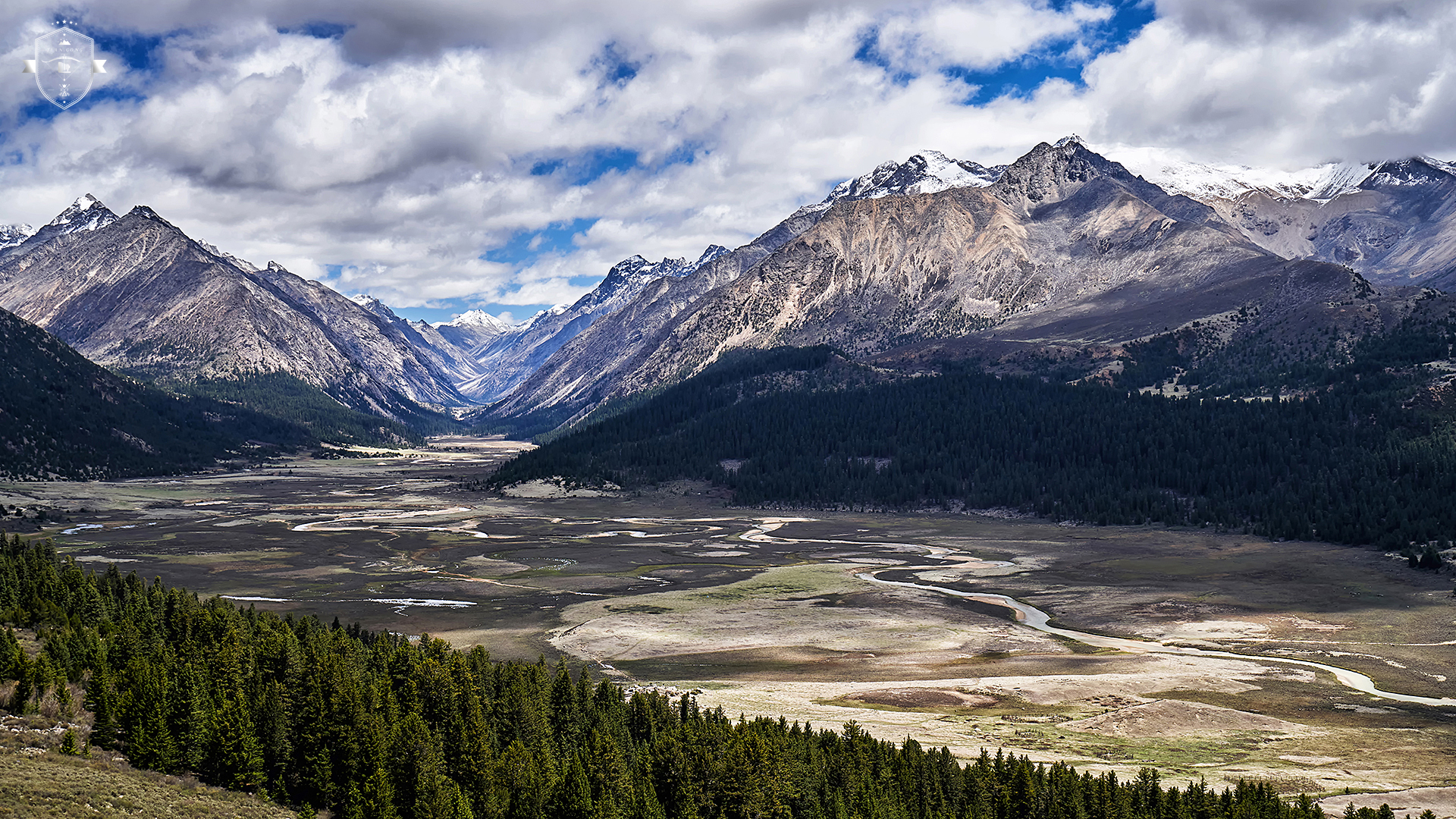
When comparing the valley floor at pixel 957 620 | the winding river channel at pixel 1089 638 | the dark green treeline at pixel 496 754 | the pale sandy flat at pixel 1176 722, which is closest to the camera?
the dark green treeline at pixel 496 754

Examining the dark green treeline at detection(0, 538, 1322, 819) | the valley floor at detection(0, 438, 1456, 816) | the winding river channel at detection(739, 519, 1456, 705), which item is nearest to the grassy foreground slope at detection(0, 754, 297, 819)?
the dark green treeline at detection(0, 538, 1322, 819)

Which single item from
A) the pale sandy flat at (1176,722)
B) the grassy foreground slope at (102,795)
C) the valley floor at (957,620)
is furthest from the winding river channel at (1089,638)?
the grassy foreground slope at (102,795)

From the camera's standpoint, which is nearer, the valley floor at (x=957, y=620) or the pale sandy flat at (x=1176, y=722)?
the valley floor at (x=957, y=620)

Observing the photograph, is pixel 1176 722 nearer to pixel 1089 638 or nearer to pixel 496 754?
pixel 1089 638

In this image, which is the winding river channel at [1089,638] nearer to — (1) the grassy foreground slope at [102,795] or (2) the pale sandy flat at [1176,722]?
(2) the pale sandy flat at [1176,722]

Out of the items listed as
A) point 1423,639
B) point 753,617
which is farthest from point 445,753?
point 1423,639

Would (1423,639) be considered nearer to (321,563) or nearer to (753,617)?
Answer: (753,617)
